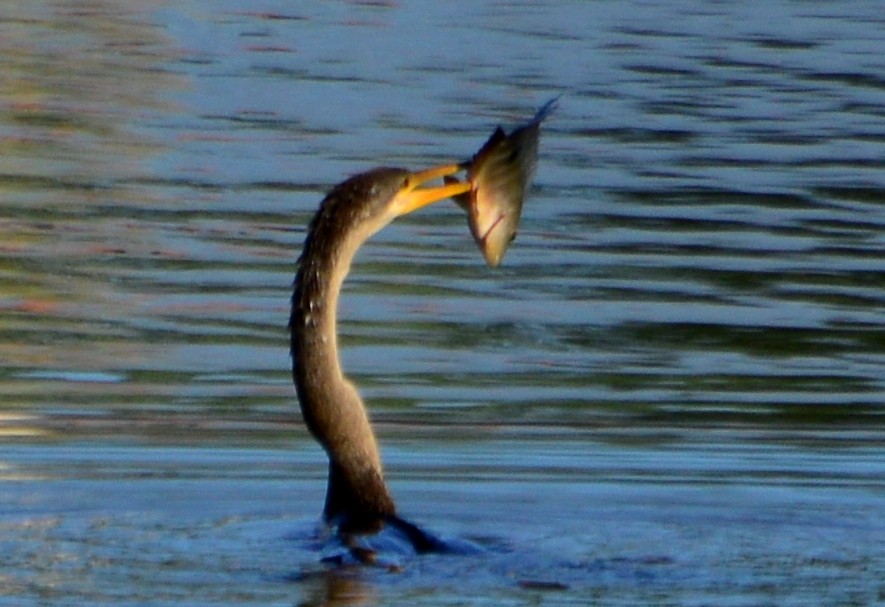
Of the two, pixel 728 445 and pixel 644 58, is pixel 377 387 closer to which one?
pixel 728 445

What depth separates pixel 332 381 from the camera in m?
7.52

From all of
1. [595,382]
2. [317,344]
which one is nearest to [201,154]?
[595,382]

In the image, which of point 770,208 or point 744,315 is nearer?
point 744,315

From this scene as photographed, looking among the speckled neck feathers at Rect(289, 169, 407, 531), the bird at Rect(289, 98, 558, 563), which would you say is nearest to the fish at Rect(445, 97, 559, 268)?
the bird at Rect(289, 98, 558, 563)

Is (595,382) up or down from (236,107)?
down

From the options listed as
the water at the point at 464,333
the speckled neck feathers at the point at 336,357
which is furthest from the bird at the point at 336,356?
the water at the point at 464,333

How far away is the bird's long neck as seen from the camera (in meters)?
7.50

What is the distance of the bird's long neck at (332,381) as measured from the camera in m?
7.50

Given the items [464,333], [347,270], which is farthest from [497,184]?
[464,333]

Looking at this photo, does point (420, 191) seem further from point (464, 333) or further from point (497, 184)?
point (464, 333)

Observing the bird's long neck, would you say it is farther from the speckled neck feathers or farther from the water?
the water

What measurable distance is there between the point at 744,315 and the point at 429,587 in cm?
525

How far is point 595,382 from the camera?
10383mm

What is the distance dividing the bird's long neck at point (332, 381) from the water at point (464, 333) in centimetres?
18
